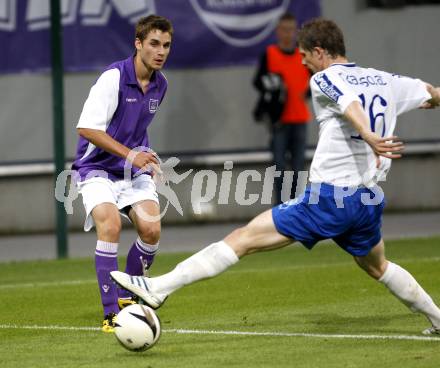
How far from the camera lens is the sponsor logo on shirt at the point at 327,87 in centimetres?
792

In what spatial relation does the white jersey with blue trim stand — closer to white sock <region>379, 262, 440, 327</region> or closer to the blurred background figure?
white sock <region>379, 262, 440, 327</region>

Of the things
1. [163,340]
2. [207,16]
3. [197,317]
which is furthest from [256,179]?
[163,340]

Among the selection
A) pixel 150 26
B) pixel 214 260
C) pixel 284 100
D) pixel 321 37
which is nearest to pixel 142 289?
pixel 214 260

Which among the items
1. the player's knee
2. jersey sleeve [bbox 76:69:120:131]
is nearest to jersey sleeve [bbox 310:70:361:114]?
jersey sleeve [bbox 76:69:120:131]

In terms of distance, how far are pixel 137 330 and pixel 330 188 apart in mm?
1541

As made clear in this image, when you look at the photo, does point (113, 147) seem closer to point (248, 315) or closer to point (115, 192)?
point (115, 192)

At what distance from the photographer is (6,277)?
1293cm

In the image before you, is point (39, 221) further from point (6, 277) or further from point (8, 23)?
point (6, 277)

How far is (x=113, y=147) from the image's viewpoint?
29.5 ft

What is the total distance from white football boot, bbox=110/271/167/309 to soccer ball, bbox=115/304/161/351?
0.16 meters

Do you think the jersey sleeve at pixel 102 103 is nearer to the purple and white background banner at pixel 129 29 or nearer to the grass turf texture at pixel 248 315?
the grass turf texture at pixel 248 315

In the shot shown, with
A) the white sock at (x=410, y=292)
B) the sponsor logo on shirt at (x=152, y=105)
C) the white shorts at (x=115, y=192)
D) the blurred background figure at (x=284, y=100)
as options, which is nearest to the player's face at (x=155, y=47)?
the sponsor logo on shirt at (x=152, y=105)

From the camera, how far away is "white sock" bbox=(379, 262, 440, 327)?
832cm

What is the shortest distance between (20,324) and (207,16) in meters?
8.76
